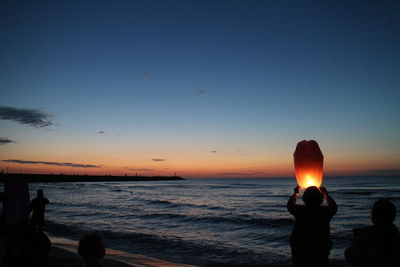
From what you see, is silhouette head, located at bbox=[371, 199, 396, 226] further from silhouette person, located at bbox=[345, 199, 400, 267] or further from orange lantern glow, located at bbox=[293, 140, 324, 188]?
orange lantern glow, located at bbox=[293, 140, 324, 188]

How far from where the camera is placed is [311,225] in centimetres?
347

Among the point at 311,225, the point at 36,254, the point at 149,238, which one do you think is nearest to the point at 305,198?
the point at 311,225

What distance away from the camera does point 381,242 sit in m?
2.57

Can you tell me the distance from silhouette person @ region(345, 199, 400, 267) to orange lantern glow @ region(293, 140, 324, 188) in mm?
1127

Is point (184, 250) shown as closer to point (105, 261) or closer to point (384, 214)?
point (105, 261)

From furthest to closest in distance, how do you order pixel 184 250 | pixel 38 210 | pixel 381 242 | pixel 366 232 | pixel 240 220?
pixel 240 220, pixel 184 250, pixel 38 210, pixel 366 232, pixel 381 242

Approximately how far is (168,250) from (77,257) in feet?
12.3

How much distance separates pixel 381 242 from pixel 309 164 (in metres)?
1.40

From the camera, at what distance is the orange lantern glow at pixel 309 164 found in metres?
3.80

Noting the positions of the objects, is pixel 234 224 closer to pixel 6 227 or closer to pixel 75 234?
pixel 75 234

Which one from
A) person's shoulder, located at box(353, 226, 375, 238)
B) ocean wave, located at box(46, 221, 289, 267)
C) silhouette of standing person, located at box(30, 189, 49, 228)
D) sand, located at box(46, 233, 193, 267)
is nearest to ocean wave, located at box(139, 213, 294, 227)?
ocean wave, located at box(46, 221, 289, 267)

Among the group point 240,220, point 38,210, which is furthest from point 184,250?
point 240,220

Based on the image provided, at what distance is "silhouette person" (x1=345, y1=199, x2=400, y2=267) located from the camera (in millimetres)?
2553

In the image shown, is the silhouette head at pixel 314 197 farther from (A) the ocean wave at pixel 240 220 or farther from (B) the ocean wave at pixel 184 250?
(A) the ocean wave at pixel 240 220
